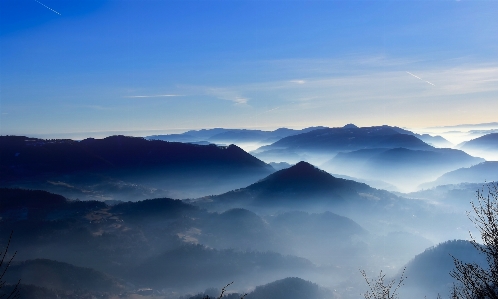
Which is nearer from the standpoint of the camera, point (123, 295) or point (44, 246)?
point (123, 295)

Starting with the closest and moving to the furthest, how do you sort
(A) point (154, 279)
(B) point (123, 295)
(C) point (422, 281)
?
(B) point (123, 295) < (A) point (154, 279) < (C) point (422, 281)

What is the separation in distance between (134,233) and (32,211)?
59.7m

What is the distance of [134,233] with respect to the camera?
545 ft

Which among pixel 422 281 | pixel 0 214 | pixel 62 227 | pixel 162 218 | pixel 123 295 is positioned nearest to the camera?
pixel 123 295

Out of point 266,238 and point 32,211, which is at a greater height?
point 32,211

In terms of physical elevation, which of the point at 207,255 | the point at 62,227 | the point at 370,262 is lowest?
the point at 370,262

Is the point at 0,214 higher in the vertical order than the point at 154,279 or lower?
higher

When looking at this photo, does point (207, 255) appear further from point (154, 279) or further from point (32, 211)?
point (32, 211)

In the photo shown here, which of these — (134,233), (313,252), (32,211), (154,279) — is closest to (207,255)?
(154,279)

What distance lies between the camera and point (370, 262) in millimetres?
178500

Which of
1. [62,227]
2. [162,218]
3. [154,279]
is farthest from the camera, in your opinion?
[162,218]

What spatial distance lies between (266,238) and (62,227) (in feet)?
331

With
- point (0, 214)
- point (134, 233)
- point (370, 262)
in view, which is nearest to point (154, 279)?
point (134, 233)

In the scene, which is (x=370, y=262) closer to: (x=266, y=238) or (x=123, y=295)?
(x=266, y=238)
